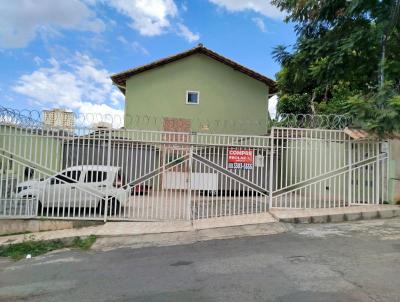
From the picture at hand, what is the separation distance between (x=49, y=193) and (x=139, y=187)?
219 cm

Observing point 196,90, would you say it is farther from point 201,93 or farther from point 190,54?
point 190,54

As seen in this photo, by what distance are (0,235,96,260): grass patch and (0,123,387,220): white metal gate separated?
119cm

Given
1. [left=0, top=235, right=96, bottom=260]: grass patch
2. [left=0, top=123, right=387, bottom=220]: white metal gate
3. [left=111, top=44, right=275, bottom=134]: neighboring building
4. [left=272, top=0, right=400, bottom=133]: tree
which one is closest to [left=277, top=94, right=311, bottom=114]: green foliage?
[left=111, top=44, right=275, bottom=134]: neighboring building

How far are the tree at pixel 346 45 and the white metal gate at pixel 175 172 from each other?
1715mm

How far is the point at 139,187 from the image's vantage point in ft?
32.4

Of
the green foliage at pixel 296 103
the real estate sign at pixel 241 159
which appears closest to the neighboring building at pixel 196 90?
the green foliage at pixel 296 103

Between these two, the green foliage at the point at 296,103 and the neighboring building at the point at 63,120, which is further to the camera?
the green foliage at the point at 296,103

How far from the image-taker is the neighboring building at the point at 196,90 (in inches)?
733

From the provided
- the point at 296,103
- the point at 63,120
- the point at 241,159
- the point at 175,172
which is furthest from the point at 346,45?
the point at 296,103

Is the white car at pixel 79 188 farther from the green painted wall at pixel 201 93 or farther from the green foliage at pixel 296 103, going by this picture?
the green foliage at pixel 296 103

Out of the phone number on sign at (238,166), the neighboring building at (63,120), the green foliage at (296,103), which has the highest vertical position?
the green foliage at (296,103)

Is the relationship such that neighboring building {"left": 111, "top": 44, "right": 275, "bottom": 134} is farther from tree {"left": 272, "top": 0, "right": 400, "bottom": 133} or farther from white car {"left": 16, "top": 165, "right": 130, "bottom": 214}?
white car {"left": 16, "top": 165, "right": 130, "bottom": 214}

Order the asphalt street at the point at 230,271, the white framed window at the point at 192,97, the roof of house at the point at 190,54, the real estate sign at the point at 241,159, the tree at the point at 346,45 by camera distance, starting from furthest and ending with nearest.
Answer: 1. the white framed window at the point at 192,97
2. the roof of house at the point at 190,54
3. the tree at the point at 346,45
4. the real estate sign at the point at 241,159
5. the asphalt street at the point at 230,271

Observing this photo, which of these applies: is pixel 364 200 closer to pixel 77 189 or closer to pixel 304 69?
pixel 304 69
